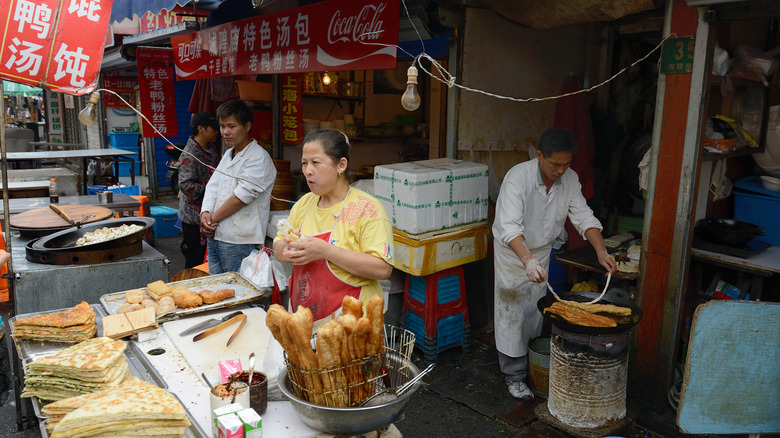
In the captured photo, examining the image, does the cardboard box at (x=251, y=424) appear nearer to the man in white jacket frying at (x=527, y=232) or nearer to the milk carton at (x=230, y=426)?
the milk carton at (x=230, y=426)

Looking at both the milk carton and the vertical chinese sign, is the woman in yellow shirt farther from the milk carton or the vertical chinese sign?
the vertical chinese sign

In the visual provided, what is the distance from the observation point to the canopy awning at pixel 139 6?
5.56 metres

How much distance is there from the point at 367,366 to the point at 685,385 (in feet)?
5.55

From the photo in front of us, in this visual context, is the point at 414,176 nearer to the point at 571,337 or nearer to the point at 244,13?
the point at 571,337

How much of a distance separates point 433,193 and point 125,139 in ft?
47.0

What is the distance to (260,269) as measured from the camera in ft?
15.2

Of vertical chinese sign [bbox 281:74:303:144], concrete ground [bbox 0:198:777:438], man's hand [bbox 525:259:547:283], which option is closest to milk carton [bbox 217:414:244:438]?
concrete ground [bbox 0:198:777:438]

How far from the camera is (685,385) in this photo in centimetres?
270

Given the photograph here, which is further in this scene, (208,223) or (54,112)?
(54,112)

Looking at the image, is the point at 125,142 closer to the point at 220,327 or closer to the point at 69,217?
the point at 69,217

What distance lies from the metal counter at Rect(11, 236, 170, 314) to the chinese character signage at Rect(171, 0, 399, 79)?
8.31 ft

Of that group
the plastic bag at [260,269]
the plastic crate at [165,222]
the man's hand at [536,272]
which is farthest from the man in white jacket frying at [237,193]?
the plastic crate at [165,222]

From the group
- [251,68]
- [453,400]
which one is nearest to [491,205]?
[453,400]

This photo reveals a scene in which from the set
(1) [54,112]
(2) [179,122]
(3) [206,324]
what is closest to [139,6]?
(3) [206,324]
